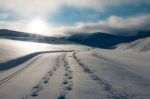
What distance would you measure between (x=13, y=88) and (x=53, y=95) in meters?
3.00

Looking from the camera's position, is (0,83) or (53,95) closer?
(53,95)

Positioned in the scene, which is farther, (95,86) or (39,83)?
(39,83)

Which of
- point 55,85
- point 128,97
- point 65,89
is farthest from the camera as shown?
point 55,85

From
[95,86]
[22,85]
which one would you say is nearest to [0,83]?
[22,85]

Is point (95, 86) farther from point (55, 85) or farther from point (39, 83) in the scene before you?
point (39, 83)

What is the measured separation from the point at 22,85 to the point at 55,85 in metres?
1.87

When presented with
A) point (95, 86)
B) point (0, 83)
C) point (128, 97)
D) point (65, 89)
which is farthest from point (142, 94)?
point (0, 83)

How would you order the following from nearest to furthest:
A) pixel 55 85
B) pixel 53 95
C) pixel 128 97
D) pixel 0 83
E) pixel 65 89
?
pixel 128 97
pixel 53 95
pixel 65 89
pixel 55 85
pixel 0 83

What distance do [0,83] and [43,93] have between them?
4471 millimetres

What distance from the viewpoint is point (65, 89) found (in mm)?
14367

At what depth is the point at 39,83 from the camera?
54.2ft

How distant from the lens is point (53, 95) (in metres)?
13.0

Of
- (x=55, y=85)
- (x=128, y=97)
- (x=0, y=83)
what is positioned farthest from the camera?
(x=0, y=83)

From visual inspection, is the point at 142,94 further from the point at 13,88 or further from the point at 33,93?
the point at 13,88
